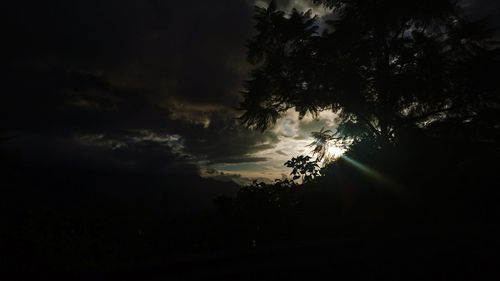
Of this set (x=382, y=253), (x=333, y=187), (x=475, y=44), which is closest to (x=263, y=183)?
(x=333, y=187)

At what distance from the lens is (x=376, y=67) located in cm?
1588

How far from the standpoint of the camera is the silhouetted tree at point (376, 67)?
45.8ft

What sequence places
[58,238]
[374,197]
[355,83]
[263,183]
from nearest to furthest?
[58,238] → [263,183] → [374,197] → [355,83]

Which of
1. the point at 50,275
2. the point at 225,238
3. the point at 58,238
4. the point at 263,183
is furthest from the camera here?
the point at 263,183

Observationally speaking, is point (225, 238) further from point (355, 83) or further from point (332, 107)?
point (332, 107)

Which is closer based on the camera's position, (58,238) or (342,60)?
(58,238)

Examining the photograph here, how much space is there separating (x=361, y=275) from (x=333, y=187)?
813cm

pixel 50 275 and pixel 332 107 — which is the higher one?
pixel 332 107

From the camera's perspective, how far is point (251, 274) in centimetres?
325

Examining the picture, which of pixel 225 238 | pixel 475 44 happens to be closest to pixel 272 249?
pixel 225 238

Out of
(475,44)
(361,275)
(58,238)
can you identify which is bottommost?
(58,238)

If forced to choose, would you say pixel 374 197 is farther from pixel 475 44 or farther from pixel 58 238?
pixel 475 44

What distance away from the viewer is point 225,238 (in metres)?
6.34

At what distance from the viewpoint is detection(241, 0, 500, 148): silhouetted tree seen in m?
13.9
